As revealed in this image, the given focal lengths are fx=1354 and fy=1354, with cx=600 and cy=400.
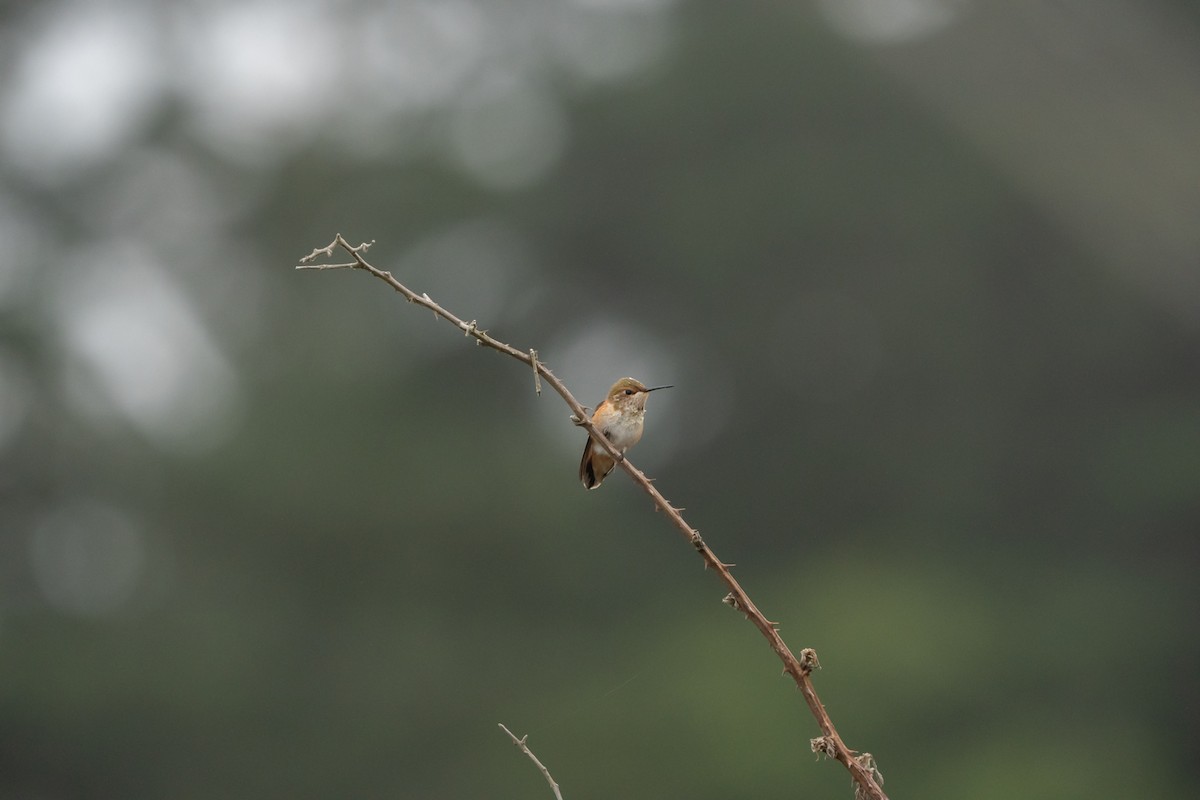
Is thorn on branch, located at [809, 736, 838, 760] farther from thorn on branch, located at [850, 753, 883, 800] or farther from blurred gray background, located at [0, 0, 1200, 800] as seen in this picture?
blurred gray background, located at [0, 0, 1200, 800]

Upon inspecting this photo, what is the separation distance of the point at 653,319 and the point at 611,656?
14.6 ft

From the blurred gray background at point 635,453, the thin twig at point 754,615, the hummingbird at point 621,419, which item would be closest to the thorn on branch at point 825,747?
the thin twig at point 754,615

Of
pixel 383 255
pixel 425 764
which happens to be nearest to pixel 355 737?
pixel 425 764

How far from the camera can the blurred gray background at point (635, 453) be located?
581 inches

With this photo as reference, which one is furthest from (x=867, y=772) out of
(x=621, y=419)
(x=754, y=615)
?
(x=621, y=419)

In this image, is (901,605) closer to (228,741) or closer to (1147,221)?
(1147,221)

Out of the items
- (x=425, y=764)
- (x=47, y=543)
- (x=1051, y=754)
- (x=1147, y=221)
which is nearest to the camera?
(x=1147, y=221)

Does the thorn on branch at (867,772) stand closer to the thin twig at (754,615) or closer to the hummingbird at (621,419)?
the thin twig at (754,615)

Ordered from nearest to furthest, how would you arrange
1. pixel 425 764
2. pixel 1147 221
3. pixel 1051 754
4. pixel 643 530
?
pixel 1147 221, pixel 1051 754, pixel 425 764, pixel 643 530

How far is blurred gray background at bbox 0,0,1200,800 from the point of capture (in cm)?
1475

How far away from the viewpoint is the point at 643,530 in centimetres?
1767

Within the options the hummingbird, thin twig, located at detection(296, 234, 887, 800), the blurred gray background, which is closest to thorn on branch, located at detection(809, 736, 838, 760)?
thin twig, located at detection(296, 234, 887, 800)

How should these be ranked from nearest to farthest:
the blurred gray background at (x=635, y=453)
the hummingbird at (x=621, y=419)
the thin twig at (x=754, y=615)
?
the thin twig at (x=754, y=615), the hummingbird at (x=621, y=419), the blurred gray background at (x=635, y=453)

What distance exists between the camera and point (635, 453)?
1526cm
